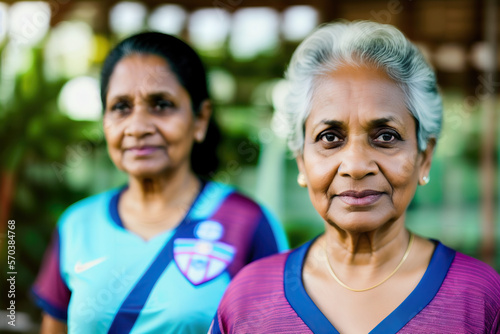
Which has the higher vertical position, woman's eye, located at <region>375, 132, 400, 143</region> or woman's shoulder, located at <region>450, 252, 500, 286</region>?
woman's eye, located at <region>375, 132, 400, 143</region>

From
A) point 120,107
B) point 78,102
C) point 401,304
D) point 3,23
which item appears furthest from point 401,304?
point 3,23

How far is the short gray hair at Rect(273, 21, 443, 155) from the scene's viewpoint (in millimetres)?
1417

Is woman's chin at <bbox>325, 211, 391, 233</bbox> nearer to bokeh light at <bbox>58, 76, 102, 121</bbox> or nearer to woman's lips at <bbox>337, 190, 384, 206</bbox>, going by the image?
woman's lips at <bbox>337, 190, 384, 206</bbox>

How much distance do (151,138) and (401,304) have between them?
40.8 inches

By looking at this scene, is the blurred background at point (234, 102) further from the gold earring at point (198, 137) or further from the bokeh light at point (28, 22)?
the gold earring at point (198, 137)

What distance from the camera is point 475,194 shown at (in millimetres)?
3145

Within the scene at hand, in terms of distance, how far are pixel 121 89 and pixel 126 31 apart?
181cm

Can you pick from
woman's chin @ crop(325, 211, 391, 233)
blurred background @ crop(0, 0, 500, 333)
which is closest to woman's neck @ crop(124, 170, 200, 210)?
woman's chin @ crop(325, 211, 391, 233)

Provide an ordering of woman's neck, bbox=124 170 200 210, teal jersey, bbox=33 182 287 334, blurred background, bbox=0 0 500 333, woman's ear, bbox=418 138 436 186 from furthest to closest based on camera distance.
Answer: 1. blurred background, bbox=0 0 500 333
2. woman's neck, bbox=124 170 200 210
3. teal jersey, bbox=33 182 287 334
4. woman's ear, bbox=418 138 436 186

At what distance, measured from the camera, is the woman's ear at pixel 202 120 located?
2023 millimetres

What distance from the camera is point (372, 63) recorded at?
4.66 ft

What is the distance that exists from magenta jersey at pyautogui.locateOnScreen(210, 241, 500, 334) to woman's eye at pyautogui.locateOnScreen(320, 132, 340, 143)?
14.6 inches

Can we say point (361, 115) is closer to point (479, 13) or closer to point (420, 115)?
point (420, 115)

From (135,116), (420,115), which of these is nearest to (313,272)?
(420,115)
